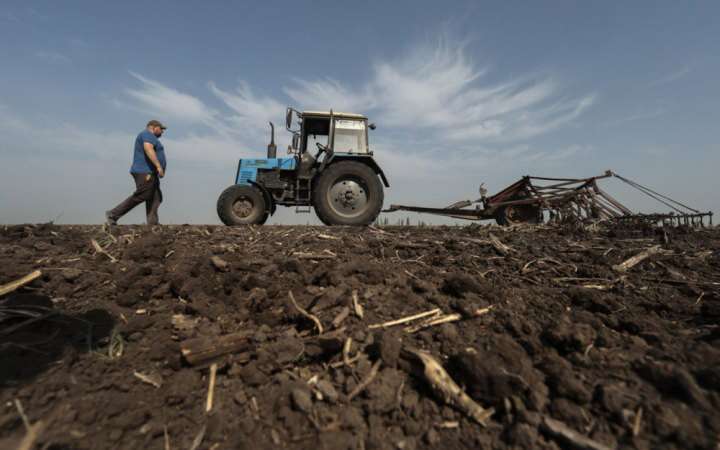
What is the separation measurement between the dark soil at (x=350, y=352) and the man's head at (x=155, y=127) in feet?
11.9

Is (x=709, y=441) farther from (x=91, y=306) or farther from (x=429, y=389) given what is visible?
(x=91, y=306)

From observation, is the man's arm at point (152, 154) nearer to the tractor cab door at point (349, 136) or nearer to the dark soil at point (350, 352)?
the dark soil at point (350, 352)

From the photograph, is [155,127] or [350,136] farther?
[350,136]

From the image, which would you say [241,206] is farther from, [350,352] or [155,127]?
[350,352]

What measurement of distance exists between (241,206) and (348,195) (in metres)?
2.15

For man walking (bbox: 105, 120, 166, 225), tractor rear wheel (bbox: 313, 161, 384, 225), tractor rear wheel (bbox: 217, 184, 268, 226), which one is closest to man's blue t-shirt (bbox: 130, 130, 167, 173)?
man walking (bbox: 105, 120, 166, 225)

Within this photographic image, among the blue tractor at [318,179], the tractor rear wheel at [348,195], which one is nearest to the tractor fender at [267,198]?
the blue tractor at [318,179]

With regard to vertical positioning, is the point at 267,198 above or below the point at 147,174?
below

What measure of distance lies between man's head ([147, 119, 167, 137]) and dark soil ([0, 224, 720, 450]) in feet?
11.9

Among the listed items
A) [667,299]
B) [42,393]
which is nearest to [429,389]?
[42,393]

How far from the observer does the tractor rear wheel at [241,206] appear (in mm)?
6825

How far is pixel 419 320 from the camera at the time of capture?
6.86 feet

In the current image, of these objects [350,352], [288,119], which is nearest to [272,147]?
[288,119]

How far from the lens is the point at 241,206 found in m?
7.00
